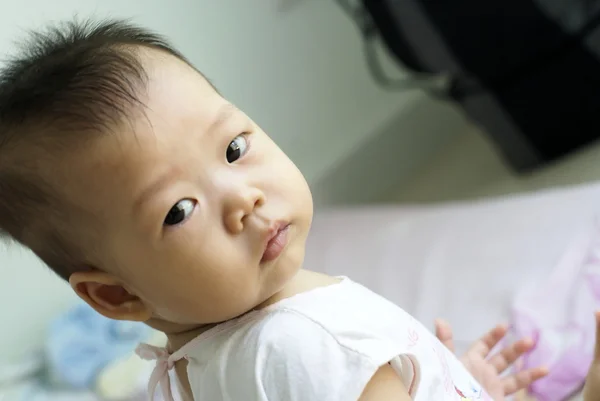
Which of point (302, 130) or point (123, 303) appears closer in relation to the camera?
point (123, 303)

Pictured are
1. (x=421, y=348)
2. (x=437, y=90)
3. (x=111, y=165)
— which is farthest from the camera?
(x=437, y=90)

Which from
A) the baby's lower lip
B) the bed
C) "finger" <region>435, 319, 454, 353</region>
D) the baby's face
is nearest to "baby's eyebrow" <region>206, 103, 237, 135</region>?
the baby's face

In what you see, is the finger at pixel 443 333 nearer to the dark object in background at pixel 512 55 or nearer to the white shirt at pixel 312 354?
the white shirt at pixel 312 354

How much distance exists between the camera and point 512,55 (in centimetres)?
136

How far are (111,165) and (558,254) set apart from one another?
69 centimetres

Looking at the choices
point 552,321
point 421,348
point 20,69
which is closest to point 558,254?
point 552,321

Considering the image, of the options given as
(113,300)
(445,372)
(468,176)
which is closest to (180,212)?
(113,300)

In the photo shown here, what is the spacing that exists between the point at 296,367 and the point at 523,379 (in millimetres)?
391

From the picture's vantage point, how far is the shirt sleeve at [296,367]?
64 centimetres

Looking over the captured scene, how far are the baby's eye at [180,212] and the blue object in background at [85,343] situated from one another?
57cm

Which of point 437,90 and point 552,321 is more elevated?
point 437,90

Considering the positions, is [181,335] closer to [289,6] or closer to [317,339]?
[317,339]

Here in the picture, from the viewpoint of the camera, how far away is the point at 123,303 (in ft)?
2.27

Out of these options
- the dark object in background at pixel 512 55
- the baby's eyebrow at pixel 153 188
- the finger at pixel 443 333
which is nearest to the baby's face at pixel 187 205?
the baby's eyebrow at pixel 153 188
